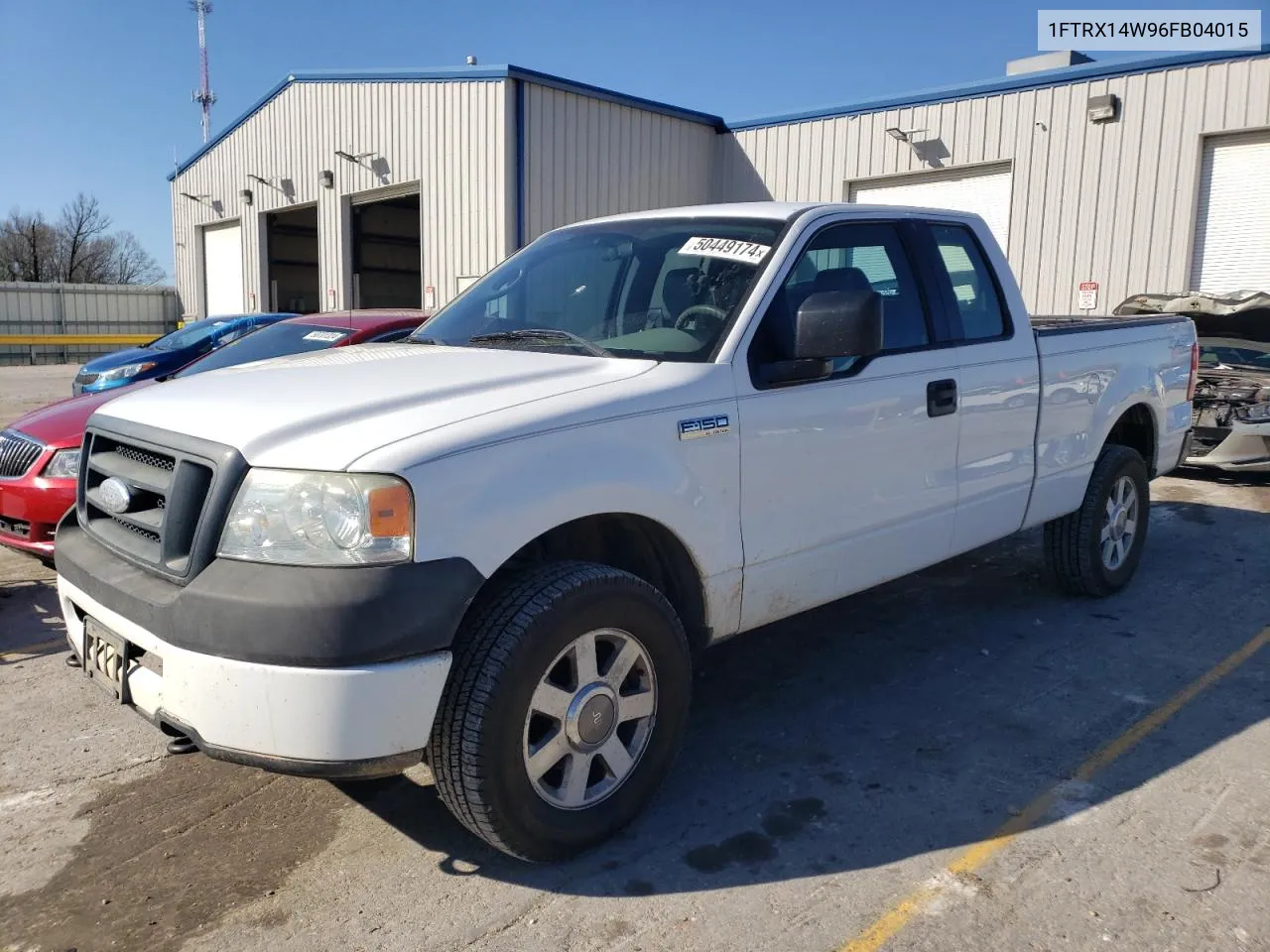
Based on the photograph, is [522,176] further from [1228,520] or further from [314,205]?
[1228,520]

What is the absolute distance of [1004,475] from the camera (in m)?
4.57

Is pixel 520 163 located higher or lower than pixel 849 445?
higher

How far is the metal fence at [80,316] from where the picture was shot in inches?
1275

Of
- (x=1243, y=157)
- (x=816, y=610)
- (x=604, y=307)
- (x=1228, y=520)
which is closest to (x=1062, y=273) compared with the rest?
(x=1243, y=157)

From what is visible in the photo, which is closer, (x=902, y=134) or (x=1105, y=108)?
(x=1105, y=108)

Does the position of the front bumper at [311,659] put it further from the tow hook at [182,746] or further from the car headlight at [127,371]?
the car headlight at [127,371]

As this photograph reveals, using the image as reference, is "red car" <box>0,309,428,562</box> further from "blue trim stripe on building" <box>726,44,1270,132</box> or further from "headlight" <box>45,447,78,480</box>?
"blue trim stripe on building" <box>726,44,1270,132</box>

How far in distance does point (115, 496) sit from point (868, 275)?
2.78 m

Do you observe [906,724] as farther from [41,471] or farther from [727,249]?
[41,471]

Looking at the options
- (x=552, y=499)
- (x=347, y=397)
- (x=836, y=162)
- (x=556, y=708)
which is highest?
(x=836, y=162)

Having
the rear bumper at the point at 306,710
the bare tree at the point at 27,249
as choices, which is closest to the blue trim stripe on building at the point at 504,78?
the rear bumper at the point at 306,710

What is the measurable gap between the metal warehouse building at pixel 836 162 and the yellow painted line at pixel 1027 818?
1048 centimetres

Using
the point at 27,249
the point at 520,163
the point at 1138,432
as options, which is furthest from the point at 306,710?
the point at 27,249

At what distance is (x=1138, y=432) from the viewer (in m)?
5.93
